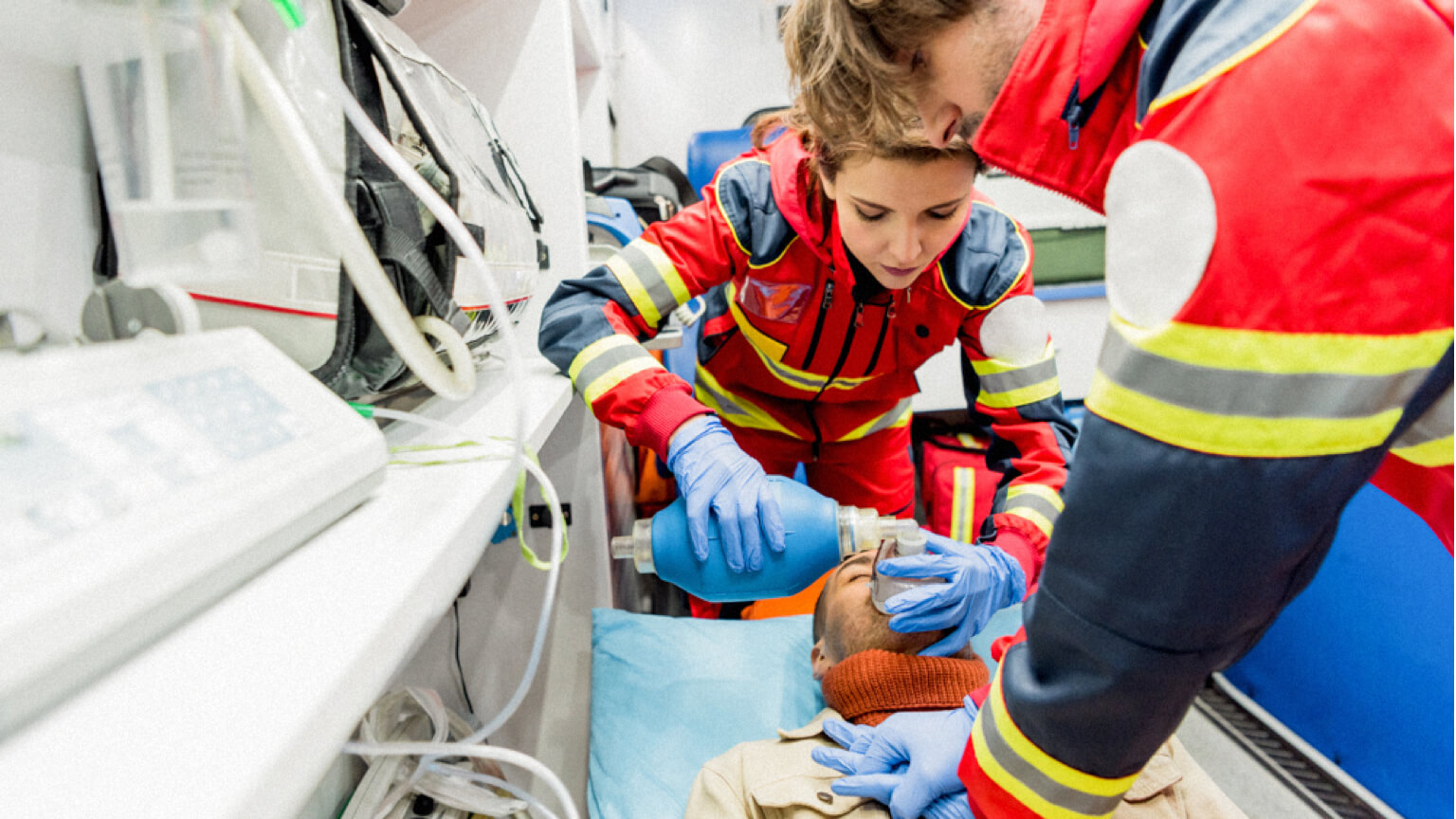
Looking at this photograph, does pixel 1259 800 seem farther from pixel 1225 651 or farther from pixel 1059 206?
pixel 1059 206

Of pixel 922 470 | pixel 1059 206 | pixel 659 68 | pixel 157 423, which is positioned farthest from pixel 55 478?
pixel 659 68

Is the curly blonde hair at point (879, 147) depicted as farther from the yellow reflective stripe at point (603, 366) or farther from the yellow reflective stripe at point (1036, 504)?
the yellow reflective stripe at point (1036, 504)

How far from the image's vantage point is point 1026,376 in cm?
116

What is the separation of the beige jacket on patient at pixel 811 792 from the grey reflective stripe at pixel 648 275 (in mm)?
683

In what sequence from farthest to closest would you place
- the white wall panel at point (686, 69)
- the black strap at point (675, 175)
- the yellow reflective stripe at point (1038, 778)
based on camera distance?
the white wall panel at point (686, 69) → the black strap at point (675, 175) → the yellow reflective stripe at point (1038, 778)

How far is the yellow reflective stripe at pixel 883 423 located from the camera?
1400 millimetres

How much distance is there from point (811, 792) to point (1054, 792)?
40 centimetres

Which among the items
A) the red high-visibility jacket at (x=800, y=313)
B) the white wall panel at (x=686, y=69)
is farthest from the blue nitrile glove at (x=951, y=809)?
the white wall panel at (x=686, y=69)

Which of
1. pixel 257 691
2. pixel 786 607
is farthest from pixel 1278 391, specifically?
pixel 786 607

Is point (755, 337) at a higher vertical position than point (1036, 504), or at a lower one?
higher

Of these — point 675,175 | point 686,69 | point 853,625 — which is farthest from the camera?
point 686,69

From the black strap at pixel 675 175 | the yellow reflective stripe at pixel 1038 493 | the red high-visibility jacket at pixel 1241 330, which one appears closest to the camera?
the red high-visibility jacket at pixel 1241 330

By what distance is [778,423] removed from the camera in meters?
1.38

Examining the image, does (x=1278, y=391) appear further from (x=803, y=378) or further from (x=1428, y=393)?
(x=803, y=378)
